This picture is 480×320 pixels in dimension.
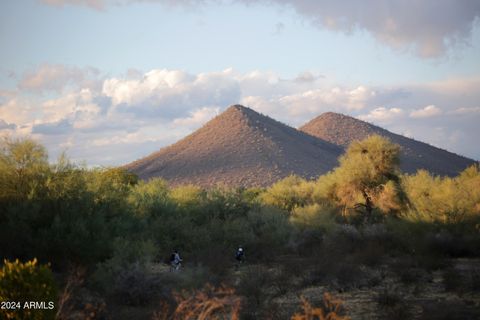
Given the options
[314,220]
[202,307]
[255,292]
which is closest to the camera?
[202,307]

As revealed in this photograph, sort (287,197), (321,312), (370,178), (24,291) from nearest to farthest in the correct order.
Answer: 1. (24,291)
2. (321,312)
3. (370,178)
4. (287,197)

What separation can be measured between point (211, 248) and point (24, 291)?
15.9 meters

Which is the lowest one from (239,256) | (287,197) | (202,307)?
(239,256)

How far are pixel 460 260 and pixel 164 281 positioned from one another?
14.2 meters

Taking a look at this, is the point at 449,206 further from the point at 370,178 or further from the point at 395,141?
the point at 395,141

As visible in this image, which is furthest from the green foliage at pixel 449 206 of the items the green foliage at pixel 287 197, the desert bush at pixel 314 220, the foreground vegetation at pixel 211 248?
the green foliage at pixel 287 197

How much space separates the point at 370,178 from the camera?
36.8 meters

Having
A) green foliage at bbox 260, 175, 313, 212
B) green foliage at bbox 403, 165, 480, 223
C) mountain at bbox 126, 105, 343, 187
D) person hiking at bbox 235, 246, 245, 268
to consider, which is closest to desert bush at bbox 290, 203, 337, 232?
green foliage at bbox 403, 165, 480, 223

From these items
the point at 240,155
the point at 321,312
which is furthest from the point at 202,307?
the point at 240,155

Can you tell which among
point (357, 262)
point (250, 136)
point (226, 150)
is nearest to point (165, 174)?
point (226, 150)

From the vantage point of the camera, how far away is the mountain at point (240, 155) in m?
73.9

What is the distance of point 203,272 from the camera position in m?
17.4

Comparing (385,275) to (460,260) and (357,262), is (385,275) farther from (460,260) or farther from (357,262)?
(460,260)

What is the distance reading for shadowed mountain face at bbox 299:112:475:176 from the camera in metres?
92.1
